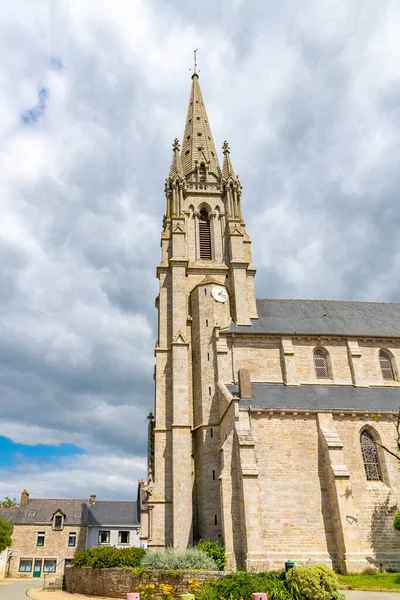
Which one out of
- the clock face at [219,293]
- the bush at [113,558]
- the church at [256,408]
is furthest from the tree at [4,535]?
the clock face at [219,293]

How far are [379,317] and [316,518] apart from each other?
18.7 metres

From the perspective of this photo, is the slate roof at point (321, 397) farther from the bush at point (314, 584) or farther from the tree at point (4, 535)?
the tree at point (4, 535)

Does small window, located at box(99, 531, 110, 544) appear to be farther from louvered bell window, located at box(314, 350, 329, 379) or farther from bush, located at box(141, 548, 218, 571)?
bush, located at box(141, 548, 218, 571)

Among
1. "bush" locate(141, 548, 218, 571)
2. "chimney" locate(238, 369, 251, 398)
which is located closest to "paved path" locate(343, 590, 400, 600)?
"bush" locate(141, 548, 218, 571)

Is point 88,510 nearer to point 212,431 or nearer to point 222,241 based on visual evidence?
point 212,431

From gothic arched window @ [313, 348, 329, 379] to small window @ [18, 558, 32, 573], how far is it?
120 ft

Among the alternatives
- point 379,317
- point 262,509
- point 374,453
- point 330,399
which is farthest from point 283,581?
point 379,317

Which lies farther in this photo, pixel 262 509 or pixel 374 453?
pixel 374 453

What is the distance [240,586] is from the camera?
1453cm

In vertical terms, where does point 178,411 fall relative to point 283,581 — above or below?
above

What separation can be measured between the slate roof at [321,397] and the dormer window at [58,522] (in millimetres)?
30875

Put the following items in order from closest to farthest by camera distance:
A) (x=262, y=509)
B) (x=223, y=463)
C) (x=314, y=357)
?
(x=262, y=509)
(x=223, y=463)
(x=314, y=357)

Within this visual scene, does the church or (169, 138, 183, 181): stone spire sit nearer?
the church

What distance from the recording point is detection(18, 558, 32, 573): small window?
4622 centimetres
